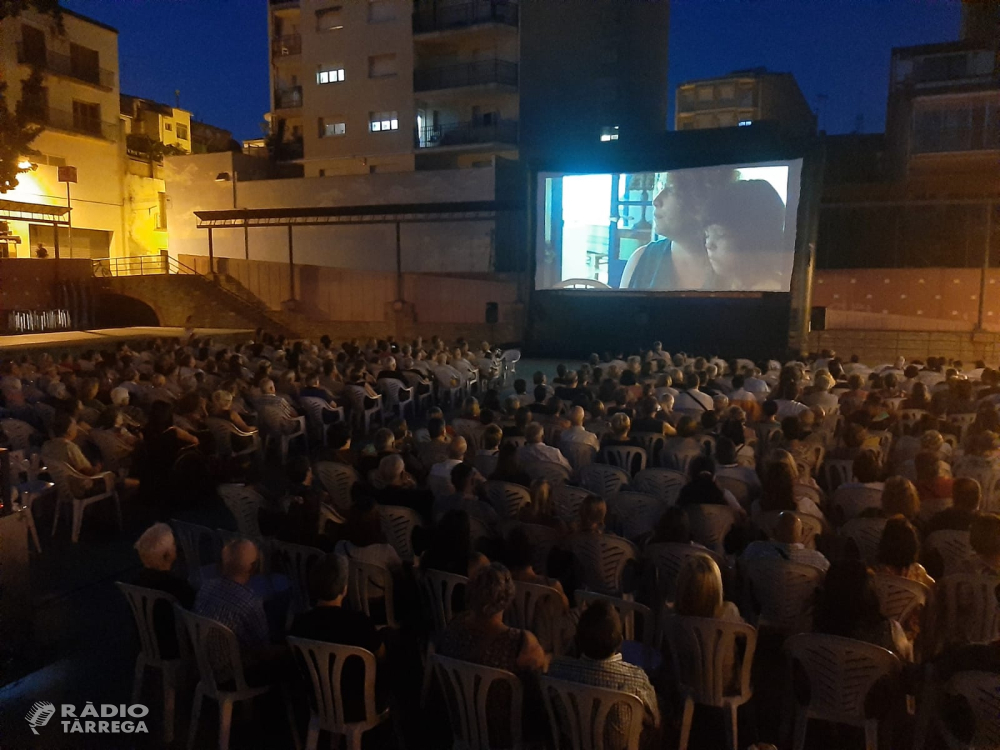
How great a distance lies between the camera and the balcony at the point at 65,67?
91.2 feet

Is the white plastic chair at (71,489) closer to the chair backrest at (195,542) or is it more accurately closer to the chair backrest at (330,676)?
the chair backrest at (195,542)

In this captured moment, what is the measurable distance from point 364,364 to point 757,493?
748cm

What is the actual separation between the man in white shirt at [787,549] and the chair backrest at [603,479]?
5.99 feet

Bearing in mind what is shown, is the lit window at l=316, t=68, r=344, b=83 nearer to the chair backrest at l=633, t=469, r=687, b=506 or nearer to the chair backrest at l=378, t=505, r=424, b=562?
the chair backrest at l=633, t=469, r=687, b=506

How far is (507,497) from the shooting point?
4.97m

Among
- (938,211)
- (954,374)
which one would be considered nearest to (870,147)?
(938,211)

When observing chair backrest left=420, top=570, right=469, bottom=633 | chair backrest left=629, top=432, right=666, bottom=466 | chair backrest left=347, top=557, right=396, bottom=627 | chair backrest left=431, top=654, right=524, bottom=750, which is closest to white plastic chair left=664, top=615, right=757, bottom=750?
chair backrest left=431, top=654, right=524, bottom=750

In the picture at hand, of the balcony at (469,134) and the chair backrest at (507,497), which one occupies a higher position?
the balcony at (469,134)

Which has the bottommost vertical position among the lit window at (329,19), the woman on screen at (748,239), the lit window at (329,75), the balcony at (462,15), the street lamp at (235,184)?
the woman on screen at (748,239)

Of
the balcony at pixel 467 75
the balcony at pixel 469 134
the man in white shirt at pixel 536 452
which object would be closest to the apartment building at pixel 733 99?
the balcony at pixel 467 75

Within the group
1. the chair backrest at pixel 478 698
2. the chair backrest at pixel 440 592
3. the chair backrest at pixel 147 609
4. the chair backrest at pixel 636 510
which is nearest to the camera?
the chair backrest at pixel 478 698

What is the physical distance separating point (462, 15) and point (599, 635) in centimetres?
2807

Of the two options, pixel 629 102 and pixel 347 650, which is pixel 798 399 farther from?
pixel 629 102

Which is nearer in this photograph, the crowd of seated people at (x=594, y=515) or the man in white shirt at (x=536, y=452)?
the crowd of seated people at (x=594, y=515)
